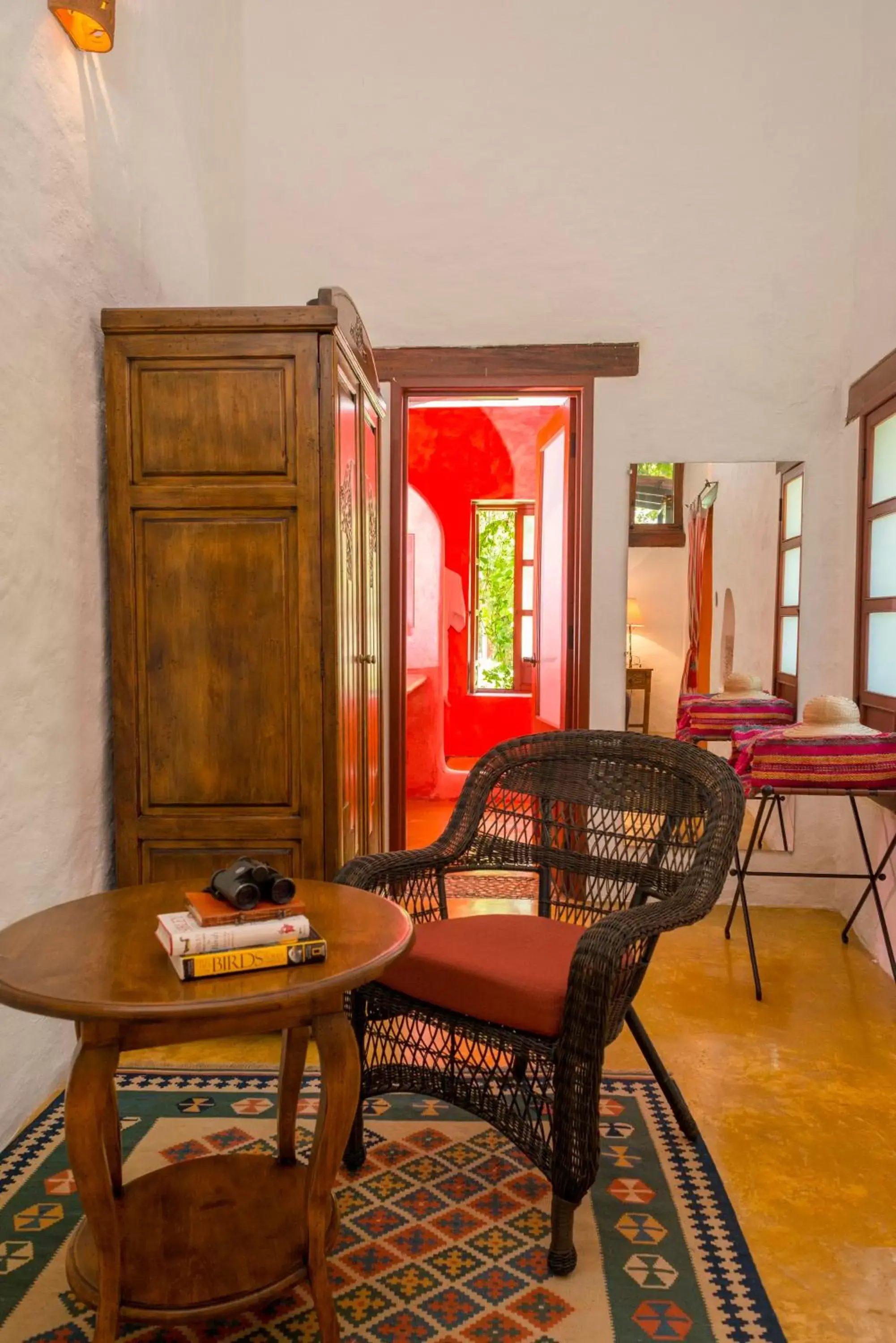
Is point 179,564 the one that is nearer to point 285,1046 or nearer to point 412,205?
point 285,1046

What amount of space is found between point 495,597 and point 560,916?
5786mm

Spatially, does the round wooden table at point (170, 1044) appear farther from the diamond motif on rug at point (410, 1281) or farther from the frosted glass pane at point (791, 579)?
the frosted glass pane at point (791, 579)

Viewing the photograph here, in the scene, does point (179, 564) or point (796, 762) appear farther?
point (796, 762)

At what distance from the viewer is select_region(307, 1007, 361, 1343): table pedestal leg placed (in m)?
1.79

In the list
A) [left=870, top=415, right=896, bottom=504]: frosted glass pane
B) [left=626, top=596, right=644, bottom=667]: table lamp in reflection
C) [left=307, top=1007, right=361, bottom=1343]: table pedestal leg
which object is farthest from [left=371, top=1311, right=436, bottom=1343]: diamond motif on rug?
[left=870, top=415, right=896, bottom=504]: frosted glass pane

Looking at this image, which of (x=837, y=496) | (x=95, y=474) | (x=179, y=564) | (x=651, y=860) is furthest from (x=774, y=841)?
(x=95, y=474)

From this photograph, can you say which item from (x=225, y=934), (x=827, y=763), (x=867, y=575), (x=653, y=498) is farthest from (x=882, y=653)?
(x=225, y=934)

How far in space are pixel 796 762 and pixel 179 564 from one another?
2.15 m

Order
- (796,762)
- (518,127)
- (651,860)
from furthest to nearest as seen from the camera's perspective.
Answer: (518,127) → (796,762) → (651,860)

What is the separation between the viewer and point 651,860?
2711mm

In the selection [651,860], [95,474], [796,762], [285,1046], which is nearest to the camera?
[285,1046]

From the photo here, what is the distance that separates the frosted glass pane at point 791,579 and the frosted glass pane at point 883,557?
0.34 meters

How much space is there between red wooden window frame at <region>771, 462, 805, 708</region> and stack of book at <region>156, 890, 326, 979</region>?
3.26 m

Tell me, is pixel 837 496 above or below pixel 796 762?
above
